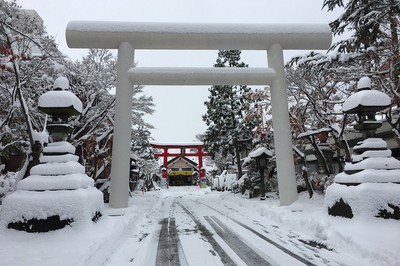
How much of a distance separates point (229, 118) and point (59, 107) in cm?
1545

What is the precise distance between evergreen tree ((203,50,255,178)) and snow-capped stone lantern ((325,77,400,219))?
12.8 m

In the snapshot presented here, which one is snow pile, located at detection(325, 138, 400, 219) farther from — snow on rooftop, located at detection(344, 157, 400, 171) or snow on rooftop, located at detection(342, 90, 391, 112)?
snow on rooftop, located at detection(342, 90, 391, 112)

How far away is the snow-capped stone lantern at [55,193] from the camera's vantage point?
4699 mm

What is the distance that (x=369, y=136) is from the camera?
5.94 metres

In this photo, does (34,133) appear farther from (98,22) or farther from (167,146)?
(167,146)

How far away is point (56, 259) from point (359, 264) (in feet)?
13.8

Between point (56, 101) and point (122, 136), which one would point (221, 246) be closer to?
point (56, 101)

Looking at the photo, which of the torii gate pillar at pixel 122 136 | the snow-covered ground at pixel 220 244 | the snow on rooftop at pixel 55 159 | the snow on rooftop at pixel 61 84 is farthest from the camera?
the torii gate pillar at pixel 122 136

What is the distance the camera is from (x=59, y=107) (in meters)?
5.67

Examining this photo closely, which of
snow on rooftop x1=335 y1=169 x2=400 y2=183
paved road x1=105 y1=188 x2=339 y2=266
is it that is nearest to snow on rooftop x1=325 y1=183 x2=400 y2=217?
snow on rooftop x1=335 y1=169 x2=400 y2=183

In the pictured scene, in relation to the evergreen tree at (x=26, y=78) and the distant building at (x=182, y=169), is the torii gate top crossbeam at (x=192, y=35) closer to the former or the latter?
the evergreen tree at (x=26, y=78)

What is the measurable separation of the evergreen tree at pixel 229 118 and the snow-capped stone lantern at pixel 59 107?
14157 millimetres

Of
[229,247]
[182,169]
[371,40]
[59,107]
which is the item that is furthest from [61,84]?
[182,169]

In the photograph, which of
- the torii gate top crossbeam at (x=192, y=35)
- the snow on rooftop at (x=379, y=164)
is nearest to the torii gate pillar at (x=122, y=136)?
the torii gate top crossbeam at (x=192, y=35)
